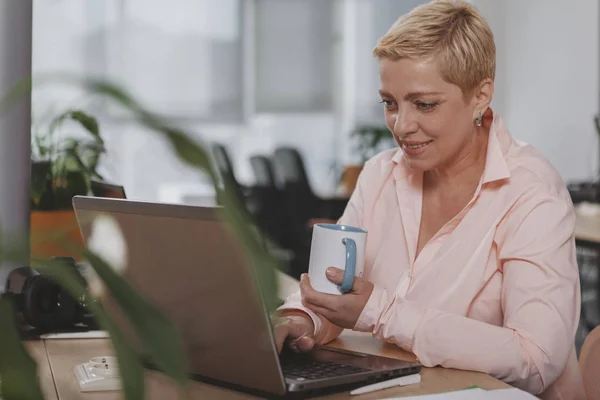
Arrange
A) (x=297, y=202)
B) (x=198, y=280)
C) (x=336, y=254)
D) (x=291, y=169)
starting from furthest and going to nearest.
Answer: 1. (x=291, y=169)
2. (x=297, y=202)
3. (x=336, y=254)
4. (x=198, y=280)

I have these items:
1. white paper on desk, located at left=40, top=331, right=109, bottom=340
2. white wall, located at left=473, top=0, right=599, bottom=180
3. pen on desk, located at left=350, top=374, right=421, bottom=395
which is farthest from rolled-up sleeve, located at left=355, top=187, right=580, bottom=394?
white wall, located at left=473, top=0, right=599, bottom=180

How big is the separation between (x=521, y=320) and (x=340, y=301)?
0.28 meters

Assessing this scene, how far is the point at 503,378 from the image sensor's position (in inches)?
47.8

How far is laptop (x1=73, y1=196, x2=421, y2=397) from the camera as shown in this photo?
34.9 inches

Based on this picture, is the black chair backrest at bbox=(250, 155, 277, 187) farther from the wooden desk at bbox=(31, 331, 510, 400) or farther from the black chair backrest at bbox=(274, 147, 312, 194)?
the wooden desk at bbox=(31, 331, 510, 400)

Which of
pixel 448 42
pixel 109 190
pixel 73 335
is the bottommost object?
pixel 73 335

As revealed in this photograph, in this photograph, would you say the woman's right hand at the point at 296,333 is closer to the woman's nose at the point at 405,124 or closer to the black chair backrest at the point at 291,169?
the woman's nose at the point at 405,124

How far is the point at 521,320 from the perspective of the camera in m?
1.26

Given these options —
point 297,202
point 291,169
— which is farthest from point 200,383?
point 291,169

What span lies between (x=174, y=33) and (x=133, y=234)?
6360mm

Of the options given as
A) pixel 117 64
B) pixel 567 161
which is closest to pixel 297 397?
pixel 567 161

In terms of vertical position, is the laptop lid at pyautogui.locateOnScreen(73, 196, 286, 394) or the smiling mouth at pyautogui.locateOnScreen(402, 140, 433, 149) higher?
the smiling mouth at pyautogui.locateOnScreen(402, 140, 433, 149)

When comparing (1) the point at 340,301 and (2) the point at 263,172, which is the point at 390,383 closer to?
(1) the point at 340,301

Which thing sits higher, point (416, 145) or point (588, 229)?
point (416, 145)
